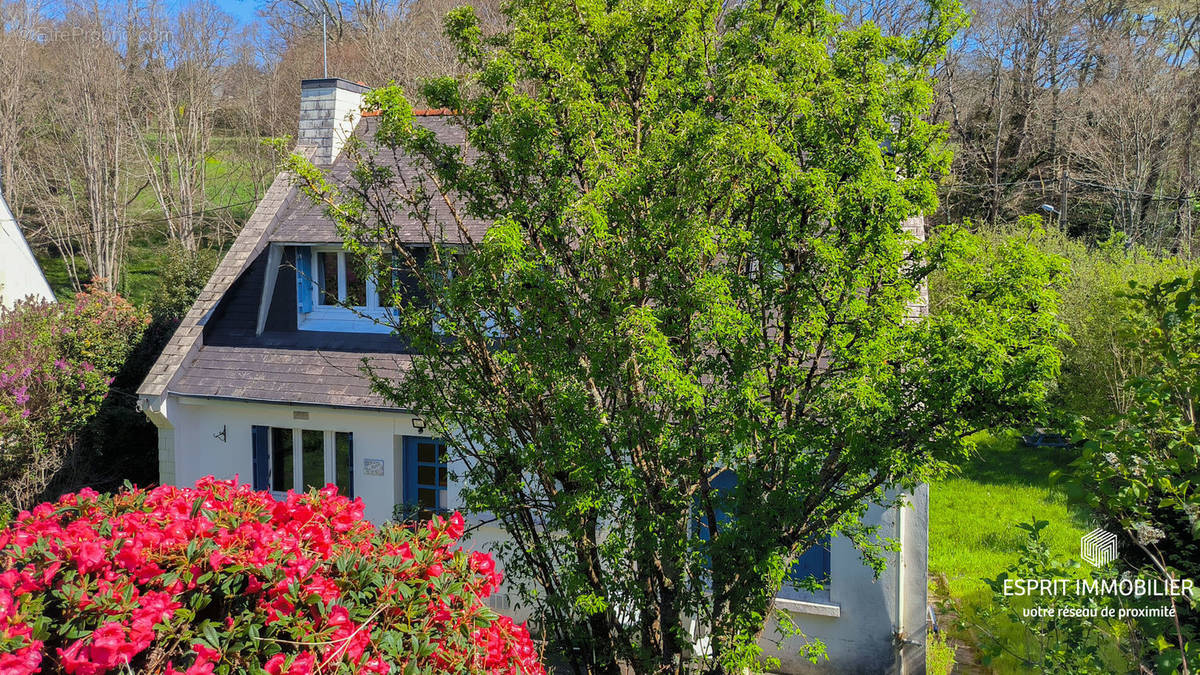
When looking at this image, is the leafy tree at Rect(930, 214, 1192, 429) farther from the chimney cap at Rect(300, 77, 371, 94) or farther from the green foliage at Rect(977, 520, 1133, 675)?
the chimney cap at Rect(300, 77, 371, 94)

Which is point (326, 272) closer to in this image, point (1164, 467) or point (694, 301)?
point (694, 301)

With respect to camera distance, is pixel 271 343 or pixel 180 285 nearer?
pixel 271 343

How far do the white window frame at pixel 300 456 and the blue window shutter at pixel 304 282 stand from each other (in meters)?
2.03

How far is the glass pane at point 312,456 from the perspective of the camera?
41.6ft

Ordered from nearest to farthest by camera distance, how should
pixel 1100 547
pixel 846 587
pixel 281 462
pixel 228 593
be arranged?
pixel 228 593 < pixel 1100 547 < pixel 846 587 < pixel 281 462

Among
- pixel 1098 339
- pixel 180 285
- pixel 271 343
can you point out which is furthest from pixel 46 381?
pixel 1098 339

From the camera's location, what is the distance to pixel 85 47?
29828 mm

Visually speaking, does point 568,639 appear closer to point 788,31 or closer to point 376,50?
point 788,31

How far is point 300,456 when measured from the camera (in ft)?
41.5

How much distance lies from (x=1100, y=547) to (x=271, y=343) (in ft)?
38.1

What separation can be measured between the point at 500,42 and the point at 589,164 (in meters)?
1.80

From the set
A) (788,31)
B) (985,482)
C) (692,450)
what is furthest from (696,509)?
(985,482)

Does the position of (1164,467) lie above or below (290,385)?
above

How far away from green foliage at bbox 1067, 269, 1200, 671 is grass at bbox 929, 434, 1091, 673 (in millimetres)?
7408
